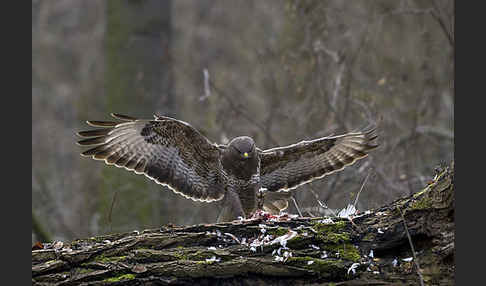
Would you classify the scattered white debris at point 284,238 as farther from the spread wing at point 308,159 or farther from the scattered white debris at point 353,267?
the spread wing at point 308,159

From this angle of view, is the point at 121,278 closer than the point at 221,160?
Yes

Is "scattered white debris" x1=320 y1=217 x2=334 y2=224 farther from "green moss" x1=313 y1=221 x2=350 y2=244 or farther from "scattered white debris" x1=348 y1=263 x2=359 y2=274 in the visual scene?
"scattered white debris" x1=348 y1=263 x2=359 y2=274

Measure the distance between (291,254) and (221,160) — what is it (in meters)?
2.49

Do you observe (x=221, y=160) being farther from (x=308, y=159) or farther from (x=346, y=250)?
(x=346, y=250)

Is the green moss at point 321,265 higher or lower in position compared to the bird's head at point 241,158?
lower

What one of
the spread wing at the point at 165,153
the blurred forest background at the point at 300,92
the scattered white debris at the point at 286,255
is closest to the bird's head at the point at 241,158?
the spread wing at the point at 165,153

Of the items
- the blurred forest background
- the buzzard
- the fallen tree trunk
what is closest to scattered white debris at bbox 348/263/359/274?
the fallen tree trunk

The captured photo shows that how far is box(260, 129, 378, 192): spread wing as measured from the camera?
6.22m

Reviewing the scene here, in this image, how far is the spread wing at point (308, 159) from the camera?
20.4ft

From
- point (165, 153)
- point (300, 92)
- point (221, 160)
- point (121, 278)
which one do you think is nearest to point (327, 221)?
point (121, 278)

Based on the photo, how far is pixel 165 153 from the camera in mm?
5996

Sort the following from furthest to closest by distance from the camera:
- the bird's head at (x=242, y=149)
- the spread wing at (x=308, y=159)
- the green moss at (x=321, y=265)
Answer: the spread wing at (x=308, y=159) → the bird's head at (x=242, y=149) → the green moss at (x=321, y=265)

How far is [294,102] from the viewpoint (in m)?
10.0

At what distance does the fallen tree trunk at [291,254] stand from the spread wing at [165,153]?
6.29 ft
